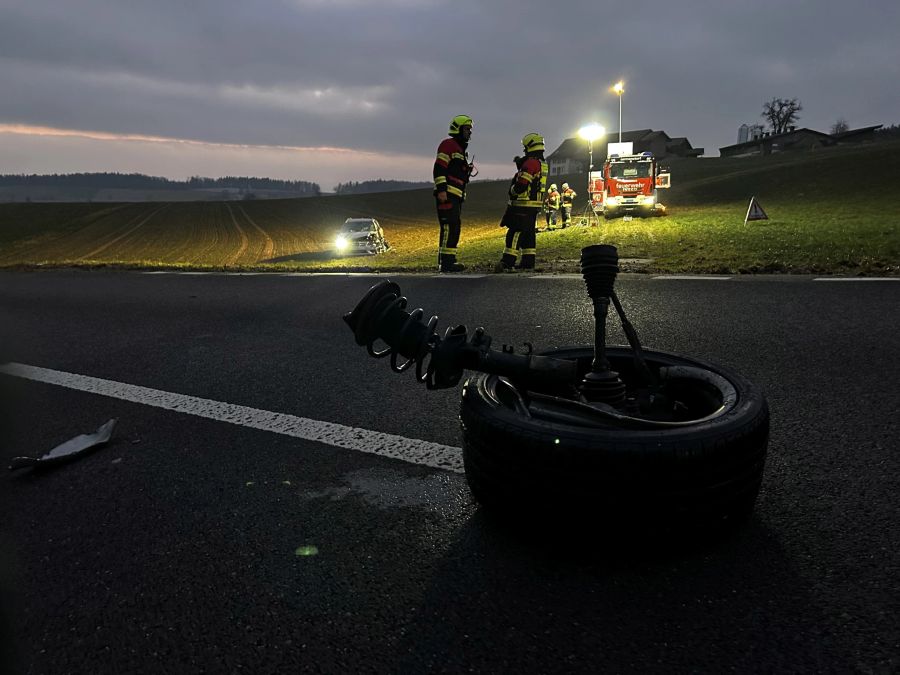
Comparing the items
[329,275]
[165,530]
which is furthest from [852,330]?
[329,275]

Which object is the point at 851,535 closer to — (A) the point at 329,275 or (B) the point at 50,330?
(B) the point at 50,330

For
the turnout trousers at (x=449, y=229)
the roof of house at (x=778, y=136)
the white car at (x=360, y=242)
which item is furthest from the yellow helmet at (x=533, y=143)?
the roof of house at (x=778, y=136)

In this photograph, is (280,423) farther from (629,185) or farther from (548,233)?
(629,185)

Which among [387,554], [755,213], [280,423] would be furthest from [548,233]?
[387,554]

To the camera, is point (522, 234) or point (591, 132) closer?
point (522, 234)

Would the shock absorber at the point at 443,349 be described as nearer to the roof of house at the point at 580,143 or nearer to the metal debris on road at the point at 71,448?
the metal debris on road at the point at 71,448

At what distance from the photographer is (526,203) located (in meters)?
10.2

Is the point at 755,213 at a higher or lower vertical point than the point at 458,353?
higher

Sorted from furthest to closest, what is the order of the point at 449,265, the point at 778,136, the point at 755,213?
the point at 778,136 → the point at 755,213 → the point at 449,265

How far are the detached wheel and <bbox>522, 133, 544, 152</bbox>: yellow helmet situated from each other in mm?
9378

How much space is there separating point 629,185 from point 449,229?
631 inches

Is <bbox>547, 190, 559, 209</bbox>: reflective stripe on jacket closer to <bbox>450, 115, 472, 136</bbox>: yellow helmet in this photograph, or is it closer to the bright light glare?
the bright light glare

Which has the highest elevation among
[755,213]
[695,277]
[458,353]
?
[755,213]

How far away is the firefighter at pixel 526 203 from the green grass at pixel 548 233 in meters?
0.52
